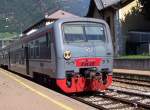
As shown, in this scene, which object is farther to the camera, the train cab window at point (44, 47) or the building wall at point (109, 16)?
the building wall at point (109, 16)

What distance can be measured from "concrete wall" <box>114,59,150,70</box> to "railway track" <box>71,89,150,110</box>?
13251 mm

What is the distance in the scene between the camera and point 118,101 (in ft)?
45.0

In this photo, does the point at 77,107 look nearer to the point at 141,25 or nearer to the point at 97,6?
the point at 141,25

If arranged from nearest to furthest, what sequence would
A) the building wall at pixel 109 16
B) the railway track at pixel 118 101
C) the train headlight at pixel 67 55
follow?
1. the railway track at pixel 118 101
2. the train headlight at pixel 67 55
3. the building wall at pixel 109 16

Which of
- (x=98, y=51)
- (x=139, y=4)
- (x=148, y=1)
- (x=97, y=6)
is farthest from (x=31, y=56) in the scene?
(x=97, y=6)

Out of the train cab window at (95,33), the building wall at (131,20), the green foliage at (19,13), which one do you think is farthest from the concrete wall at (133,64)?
the green foliage at (19,13)

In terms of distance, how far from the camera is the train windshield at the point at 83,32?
630 inches

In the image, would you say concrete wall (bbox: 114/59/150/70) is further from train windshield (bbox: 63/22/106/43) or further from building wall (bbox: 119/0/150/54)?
train windshield (bbox: 63/22/106/43)

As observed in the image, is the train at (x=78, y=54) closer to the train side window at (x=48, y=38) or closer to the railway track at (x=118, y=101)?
the train side window at (x=48, y=38)

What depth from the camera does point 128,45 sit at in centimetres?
4525

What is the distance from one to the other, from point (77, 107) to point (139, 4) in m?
33.6

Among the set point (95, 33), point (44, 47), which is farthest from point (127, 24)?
point (95, 33)

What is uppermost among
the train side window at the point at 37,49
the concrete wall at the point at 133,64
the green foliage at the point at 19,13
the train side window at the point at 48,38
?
the green foliage at the point at 19,13

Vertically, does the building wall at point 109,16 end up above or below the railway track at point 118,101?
above
